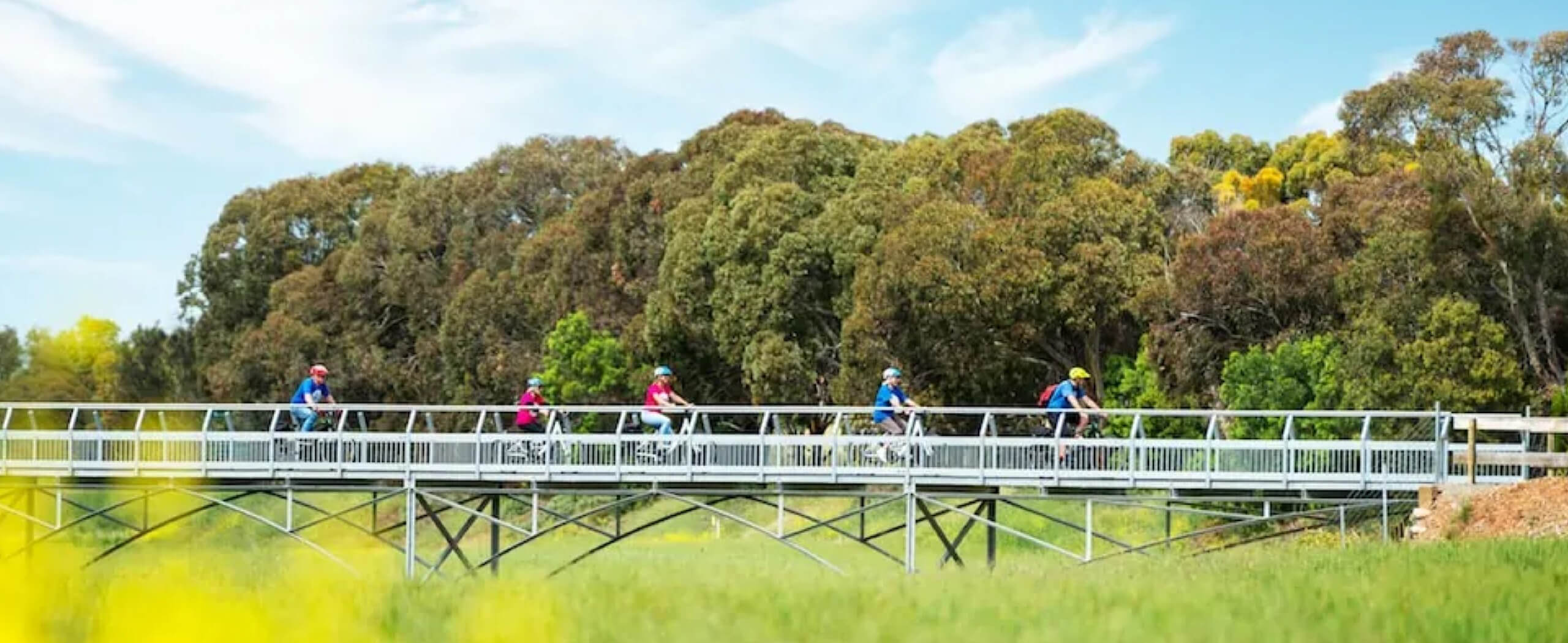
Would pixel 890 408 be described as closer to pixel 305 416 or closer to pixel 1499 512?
pixel 1499 512

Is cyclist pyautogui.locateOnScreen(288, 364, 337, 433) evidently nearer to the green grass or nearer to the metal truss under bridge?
the metal truss under bridge

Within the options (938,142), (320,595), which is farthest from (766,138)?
(320,595)

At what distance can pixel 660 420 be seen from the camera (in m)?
33.1

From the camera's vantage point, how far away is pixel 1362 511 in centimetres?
3669

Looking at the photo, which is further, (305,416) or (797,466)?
(305,416)

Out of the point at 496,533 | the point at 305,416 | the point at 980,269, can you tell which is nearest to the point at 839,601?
the point at 496,533

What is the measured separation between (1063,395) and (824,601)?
1403 cm

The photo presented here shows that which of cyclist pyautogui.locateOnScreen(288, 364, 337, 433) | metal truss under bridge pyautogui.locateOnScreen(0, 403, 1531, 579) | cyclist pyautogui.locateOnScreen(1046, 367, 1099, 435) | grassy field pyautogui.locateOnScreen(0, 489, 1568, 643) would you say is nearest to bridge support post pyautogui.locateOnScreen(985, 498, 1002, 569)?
metal truss under bridge pyautogui.locateOnScreen(0, 403, 1531, 579)

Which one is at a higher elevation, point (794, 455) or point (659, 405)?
point (659, 405)

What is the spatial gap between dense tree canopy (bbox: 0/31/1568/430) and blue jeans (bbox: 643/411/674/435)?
74.2 feet

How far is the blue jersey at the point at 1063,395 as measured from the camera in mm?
31328

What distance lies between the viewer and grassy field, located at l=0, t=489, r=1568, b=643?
4.50 metres

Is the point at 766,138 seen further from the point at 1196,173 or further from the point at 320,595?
the point at 320,595

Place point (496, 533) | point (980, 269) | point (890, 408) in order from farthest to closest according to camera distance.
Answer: point (980, 269)
point (496, 533)
point (890, 408)
